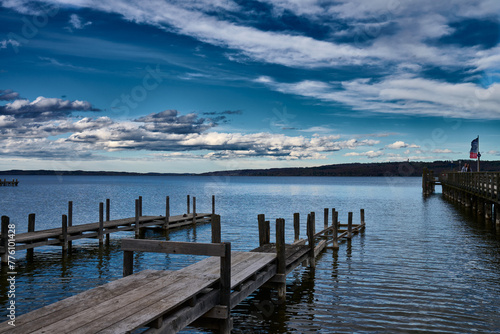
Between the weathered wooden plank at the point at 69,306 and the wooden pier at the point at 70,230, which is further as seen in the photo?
the wooden pier at the point at 70,230

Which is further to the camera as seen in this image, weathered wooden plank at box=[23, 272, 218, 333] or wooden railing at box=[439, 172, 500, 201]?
wooden railing at box=[439, 172, 500, 201]

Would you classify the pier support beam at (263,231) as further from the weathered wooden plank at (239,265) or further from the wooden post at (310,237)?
the weathered wooden plank at (239,265)

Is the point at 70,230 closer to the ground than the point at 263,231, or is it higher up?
closer to the ground

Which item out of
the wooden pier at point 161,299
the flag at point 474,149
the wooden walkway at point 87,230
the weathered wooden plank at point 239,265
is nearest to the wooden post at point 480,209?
the flag at point 474,149

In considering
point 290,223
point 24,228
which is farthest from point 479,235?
point 24,228

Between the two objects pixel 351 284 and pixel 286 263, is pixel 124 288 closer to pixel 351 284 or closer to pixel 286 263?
pixel 286 263

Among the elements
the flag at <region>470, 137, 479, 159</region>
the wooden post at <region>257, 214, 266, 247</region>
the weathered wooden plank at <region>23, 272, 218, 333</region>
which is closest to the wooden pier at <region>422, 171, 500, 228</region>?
the flag at <region>470, 137, 479, 159</region>

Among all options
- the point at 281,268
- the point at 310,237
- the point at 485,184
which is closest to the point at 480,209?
the point at 485,184

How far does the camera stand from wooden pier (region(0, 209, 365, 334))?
6.41m

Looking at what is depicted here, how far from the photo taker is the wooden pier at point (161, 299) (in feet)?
21.0

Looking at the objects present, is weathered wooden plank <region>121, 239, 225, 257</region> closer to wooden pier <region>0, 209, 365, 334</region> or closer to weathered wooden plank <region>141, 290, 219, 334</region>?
wooden pier <region>0, 209, 365, 334</region>

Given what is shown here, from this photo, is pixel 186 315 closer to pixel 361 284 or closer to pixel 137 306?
pixel 137 306

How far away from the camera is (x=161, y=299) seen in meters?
7.66

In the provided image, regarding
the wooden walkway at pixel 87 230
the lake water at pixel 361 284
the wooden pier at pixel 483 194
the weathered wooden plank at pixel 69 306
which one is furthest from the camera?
the wooden pier at pixel 483 194
